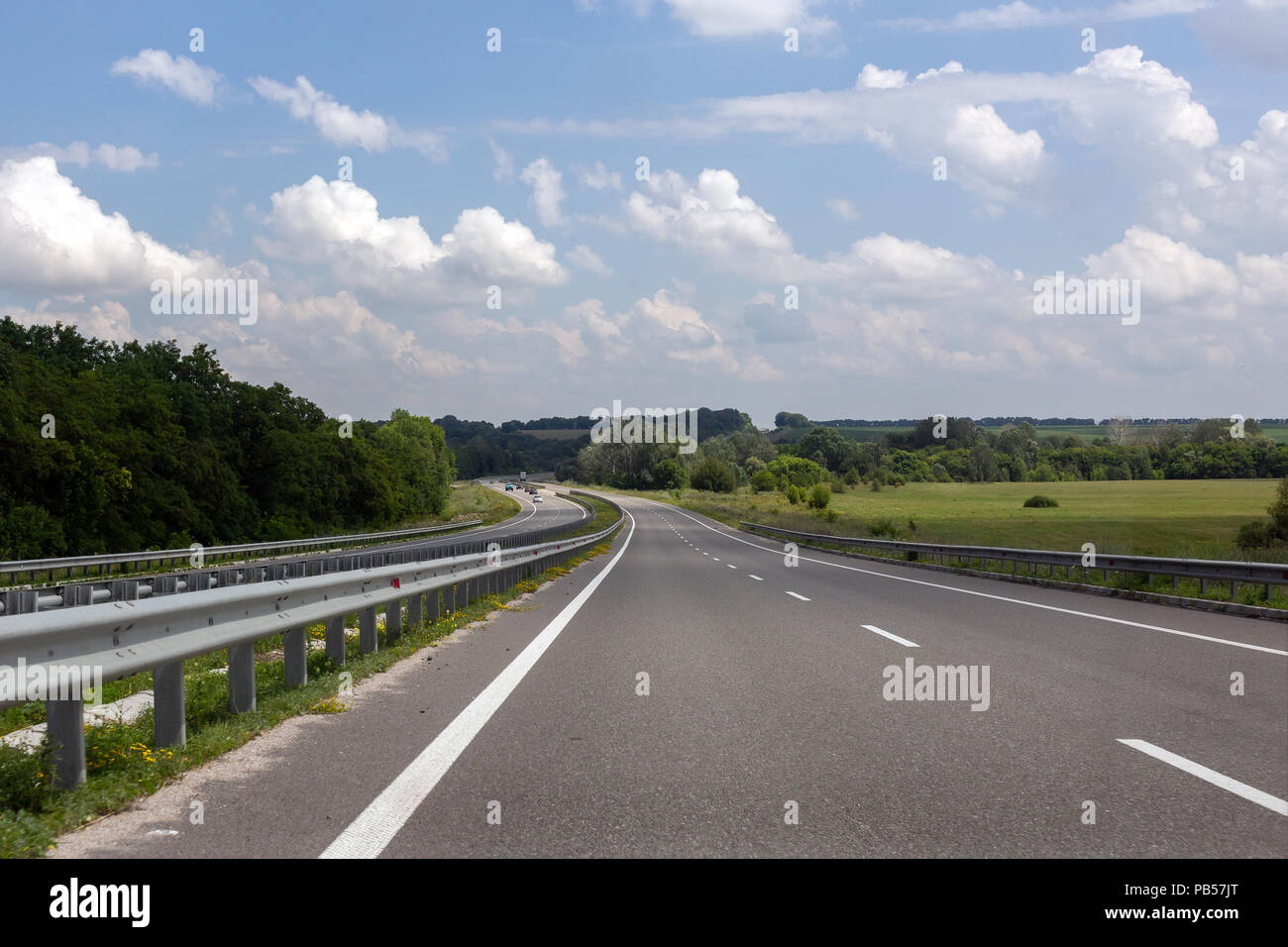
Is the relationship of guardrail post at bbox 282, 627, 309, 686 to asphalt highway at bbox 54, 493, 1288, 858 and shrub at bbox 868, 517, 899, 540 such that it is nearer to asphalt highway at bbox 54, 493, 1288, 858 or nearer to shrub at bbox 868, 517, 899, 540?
asphalt highway at bbox 54, 493, 1288, 858

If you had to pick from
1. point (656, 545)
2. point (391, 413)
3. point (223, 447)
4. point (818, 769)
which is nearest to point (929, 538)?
point (656, 545)

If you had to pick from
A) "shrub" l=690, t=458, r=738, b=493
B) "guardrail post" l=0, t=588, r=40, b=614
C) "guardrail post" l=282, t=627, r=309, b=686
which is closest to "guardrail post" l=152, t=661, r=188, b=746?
"guardrail post" l=0, t=588, r=40, b=614

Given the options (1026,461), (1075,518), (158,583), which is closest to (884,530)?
(158,583)

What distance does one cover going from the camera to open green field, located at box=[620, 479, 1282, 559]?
5247 centimetres

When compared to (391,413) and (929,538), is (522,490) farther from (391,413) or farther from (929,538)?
(929,538)

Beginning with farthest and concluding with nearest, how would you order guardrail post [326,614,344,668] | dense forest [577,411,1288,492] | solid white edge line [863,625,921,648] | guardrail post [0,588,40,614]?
1. dense forest [577,411,1288,492]
2. solid white edge line [863,625,921,648]
3. guardrail post [326,614,344,668]
4. guardrail post [0,588,40,614]

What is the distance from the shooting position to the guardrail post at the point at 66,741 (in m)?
4.96

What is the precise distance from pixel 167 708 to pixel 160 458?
184 ft

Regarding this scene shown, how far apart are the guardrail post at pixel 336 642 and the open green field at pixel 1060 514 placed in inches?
710

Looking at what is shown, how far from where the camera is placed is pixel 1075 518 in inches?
3263

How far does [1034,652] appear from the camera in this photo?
1046 centimetres

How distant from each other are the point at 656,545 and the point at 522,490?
392 ft

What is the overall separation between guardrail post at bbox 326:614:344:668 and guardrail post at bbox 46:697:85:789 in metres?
4.10

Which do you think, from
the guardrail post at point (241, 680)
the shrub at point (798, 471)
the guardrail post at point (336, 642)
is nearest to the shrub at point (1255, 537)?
the guardrail post at point (336, 642)
